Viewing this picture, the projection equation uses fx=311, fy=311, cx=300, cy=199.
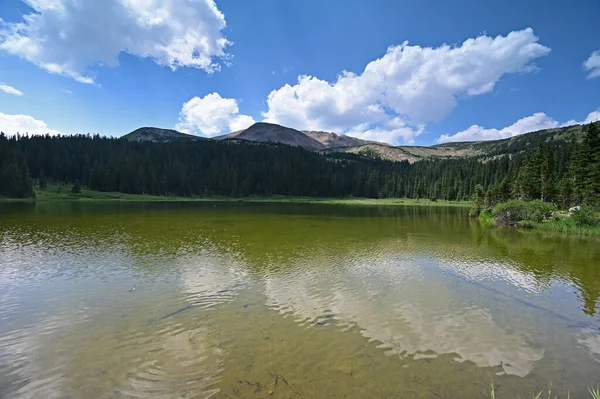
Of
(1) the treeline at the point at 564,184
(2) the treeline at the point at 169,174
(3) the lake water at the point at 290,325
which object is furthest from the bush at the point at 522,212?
(2) the treeline at the point at 169,174

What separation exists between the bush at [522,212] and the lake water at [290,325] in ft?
87.6

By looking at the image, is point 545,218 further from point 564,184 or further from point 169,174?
point 169,174

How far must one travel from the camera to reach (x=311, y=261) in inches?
917

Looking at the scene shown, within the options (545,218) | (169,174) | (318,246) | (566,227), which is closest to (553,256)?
(318,246)

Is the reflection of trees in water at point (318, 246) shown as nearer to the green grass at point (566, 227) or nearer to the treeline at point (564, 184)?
the green grass at point (566, 227)

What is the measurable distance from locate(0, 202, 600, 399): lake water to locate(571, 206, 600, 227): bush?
22.9m

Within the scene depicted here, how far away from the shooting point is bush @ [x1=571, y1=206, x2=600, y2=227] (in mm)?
41312

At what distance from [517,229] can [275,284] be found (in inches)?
1773

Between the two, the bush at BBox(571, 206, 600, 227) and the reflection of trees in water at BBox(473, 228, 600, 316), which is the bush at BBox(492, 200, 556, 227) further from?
the reflection of trees in water at BBox(473, 228, 600, 316)

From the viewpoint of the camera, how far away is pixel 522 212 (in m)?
49.4

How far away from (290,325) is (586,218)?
48756 millimetres

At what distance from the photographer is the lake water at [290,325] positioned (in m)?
8.27

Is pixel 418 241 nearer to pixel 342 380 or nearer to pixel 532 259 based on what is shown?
pixel 532 259

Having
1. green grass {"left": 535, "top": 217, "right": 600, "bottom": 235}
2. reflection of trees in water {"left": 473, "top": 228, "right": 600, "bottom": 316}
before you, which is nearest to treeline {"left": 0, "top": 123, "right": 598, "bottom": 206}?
green grass {"left": 535, "top": 217, "right": 600, "bottom": 235}
